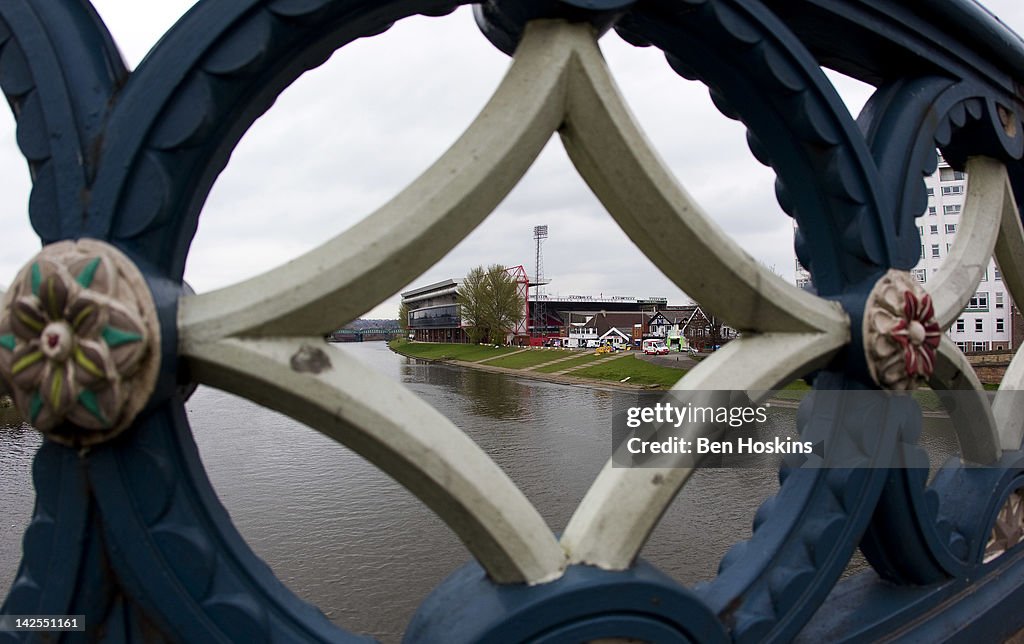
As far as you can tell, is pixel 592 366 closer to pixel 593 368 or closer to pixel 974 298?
pixel 593 368

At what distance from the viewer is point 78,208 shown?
114 cm

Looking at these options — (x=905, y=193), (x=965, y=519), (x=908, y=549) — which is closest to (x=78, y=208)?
(x=905, y=193)

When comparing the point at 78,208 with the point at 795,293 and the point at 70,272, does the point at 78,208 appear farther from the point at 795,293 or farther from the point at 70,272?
the point at 795,293

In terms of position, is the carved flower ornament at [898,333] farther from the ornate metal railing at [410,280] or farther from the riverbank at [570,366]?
the riverbank at [570,366]

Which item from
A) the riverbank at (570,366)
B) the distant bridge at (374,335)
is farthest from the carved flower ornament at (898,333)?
the distant bridge at (374,335)

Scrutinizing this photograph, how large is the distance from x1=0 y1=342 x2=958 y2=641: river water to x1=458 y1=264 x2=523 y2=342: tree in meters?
35.0

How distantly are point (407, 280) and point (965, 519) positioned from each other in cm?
232

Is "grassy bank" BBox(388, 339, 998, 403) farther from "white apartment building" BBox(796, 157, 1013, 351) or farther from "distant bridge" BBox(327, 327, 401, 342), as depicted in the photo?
"distant bridge" BBox(327, 327, 401, 342)

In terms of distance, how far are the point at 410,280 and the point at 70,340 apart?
0.63m

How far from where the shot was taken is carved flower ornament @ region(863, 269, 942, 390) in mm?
1809

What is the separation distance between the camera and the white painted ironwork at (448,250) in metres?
1.23

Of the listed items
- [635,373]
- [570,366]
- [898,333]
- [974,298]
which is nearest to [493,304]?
[570,366]

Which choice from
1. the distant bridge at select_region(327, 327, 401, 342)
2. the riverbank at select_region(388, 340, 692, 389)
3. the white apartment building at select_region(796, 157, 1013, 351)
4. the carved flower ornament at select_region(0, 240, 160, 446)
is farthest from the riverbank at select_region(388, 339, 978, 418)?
the distant bridge at select_region(327, 327, 401, 342)

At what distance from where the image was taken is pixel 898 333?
5.94 feet
